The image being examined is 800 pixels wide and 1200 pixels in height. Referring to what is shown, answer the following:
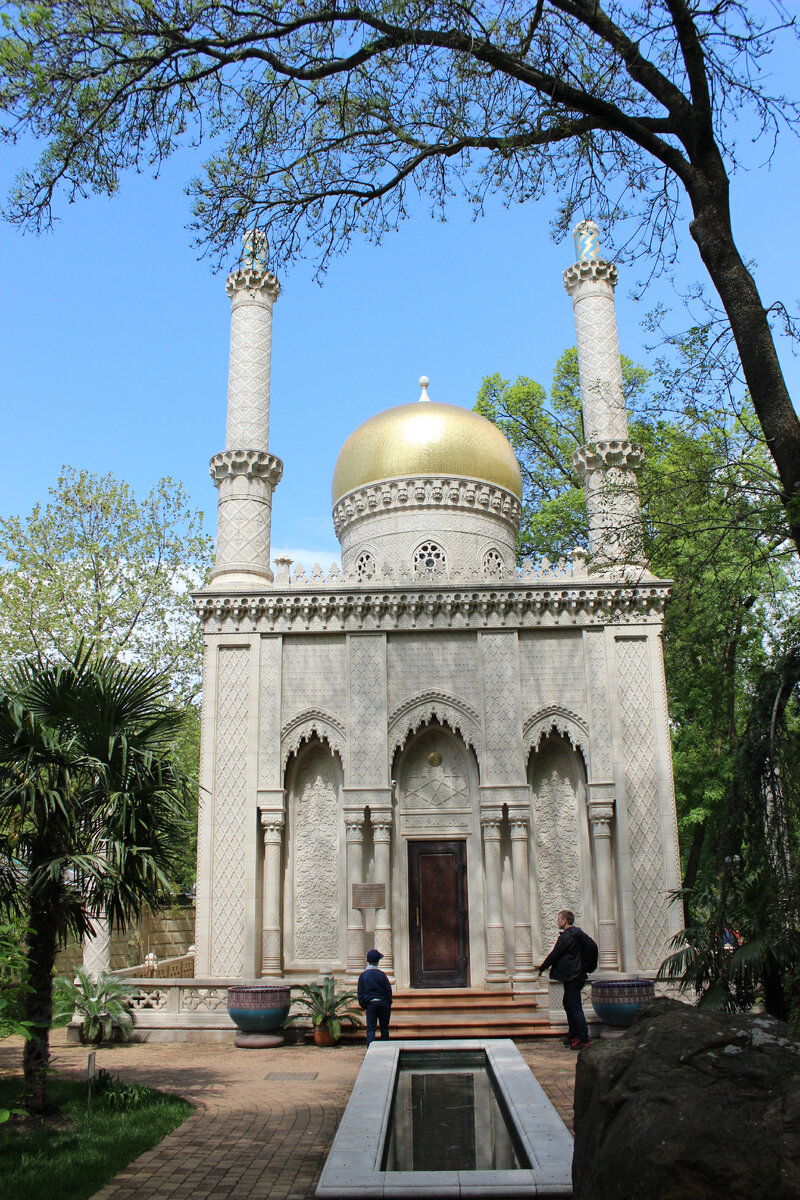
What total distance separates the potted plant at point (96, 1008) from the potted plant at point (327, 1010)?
2.31 m

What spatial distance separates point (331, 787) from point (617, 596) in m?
5.63

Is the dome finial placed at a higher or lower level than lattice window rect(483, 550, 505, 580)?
higher

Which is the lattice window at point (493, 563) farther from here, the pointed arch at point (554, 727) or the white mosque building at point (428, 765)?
the pointed arch at point (554, 727)

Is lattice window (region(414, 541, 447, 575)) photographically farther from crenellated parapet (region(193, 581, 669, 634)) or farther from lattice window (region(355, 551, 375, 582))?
crenellated parapet (region(193, 581, 669, 634))

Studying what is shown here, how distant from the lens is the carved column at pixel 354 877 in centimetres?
1479

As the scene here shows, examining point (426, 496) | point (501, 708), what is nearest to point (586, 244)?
point (426, 496)

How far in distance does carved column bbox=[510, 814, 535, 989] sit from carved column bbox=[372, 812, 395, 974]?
75.6 inches

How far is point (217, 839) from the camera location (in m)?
15.2

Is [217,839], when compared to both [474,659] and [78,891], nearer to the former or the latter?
[474,659]

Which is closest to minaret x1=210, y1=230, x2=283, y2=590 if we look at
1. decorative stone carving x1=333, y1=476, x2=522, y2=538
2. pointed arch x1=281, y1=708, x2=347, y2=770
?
pointed arch x1=281, y1=708, x2=347, y2=770

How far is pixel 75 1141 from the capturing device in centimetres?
729

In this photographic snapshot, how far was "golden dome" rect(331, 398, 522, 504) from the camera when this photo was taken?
1945 centimetres

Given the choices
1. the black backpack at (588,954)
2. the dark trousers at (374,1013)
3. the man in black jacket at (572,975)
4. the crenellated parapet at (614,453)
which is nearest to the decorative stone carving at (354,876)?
the dark trousers at (374,1013)

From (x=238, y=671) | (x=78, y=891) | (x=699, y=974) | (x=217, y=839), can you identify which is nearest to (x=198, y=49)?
(x=78, y=891)
